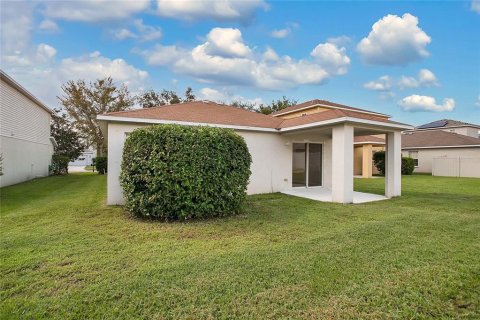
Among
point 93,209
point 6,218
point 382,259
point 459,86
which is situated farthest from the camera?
point 459,86

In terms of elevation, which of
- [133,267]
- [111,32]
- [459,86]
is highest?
[111,32]

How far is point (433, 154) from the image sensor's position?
2719 centimetres

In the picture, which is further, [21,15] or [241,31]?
[241,31]

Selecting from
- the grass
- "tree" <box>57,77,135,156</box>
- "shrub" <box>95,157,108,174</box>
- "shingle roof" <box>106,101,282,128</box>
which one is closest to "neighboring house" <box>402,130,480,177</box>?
"shingle roof" <box>106,101,282,128</box>

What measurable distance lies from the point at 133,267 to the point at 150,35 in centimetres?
1266

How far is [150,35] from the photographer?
45.1 ft

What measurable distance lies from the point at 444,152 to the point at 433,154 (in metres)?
0.98

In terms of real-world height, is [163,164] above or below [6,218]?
above

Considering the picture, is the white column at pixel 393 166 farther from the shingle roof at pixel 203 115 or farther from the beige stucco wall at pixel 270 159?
the shingle roof at pixel 203 115

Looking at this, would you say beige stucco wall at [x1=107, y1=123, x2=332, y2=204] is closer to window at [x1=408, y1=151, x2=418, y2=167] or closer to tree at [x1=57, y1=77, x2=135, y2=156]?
window at [x1=408, y1=151, x2=418, y2=167]

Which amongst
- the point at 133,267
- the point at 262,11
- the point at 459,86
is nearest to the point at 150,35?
the point at 262,11

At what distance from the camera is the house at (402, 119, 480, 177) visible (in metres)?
23.7

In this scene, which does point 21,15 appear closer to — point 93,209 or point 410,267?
point 93,209

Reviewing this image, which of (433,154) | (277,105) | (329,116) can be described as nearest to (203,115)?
(329,116)
